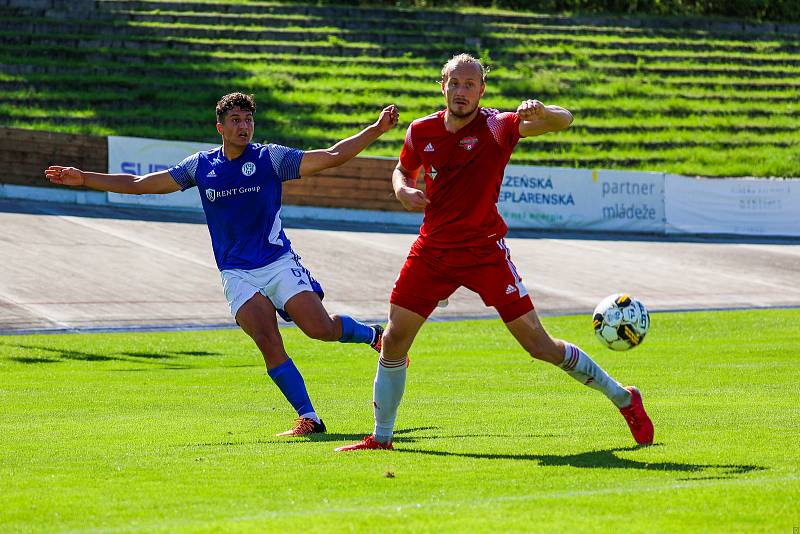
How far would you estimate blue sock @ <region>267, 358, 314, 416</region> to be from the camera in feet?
31.5

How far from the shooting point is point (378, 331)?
1085cm

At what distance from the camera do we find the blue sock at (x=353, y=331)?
33.9 ft

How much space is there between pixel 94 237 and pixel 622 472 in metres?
23.2

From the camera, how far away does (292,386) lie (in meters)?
9.66

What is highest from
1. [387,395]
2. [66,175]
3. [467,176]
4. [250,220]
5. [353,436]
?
[467,176]

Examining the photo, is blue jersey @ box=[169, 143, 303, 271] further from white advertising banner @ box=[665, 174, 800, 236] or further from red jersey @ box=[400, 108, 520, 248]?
white advertising banner @ box=[665, 174, 800, 236]

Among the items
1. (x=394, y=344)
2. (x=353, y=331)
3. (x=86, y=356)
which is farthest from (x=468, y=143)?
(x=86, y=356)

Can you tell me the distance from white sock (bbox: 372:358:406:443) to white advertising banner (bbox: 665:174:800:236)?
29.2m

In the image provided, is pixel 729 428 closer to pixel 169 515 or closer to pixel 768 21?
pixel 169 515

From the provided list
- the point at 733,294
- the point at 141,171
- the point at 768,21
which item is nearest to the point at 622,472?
the point at 733,294

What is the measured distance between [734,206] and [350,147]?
97.5 ft

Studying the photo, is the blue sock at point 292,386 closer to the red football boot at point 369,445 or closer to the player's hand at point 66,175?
the red football boot at point 369,445

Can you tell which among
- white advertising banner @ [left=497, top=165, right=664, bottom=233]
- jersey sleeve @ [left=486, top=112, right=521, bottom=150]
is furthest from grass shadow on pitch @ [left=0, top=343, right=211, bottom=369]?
white advertising banner @ [left=497, top=165, right=664, bottom=233]

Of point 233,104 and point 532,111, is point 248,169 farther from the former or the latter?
→ point 532,111
